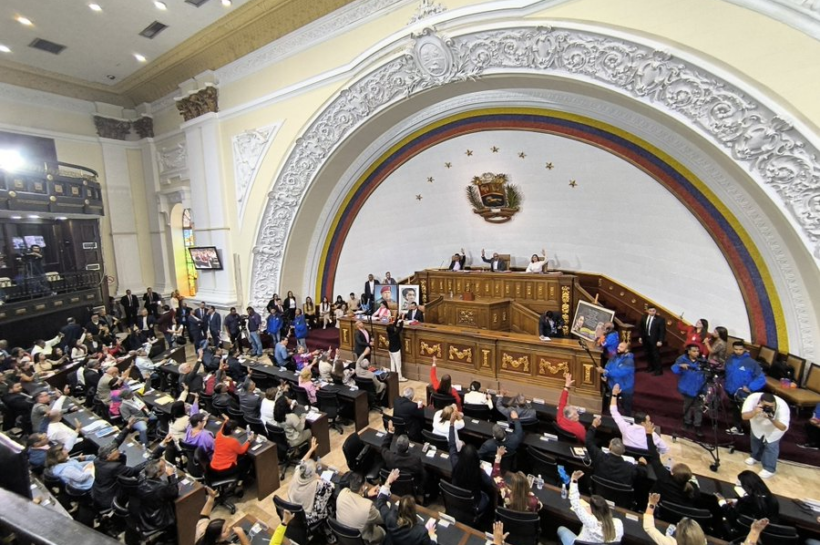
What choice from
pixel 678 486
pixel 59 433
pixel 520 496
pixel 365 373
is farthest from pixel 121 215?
pixel 678 486

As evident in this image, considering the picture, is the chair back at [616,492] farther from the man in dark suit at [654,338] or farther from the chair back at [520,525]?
the man in dark suit at [654,338]

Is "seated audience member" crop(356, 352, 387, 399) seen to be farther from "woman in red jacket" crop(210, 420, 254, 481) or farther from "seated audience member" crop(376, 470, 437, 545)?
"seated audience member" crop(376, 470, 437, 545)

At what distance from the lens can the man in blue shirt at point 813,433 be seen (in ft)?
15.7

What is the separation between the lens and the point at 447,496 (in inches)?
146

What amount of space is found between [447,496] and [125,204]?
14811 mm

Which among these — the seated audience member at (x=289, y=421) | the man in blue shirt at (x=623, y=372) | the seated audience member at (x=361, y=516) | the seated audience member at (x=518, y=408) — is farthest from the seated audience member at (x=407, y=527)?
the man in blue shirt at (x=623, y=372)

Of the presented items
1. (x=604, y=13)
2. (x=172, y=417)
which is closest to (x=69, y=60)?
(x=172, y=417)

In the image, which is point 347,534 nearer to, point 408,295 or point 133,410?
point 133,410

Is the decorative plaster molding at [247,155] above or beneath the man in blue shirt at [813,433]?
above

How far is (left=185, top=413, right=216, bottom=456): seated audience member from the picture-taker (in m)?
4.56

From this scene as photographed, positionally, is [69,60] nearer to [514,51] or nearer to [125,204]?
[125,204]

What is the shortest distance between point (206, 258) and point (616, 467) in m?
11.1

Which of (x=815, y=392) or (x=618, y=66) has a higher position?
(x=618, y=66)

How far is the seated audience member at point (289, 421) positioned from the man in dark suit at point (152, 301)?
29.9 ft
